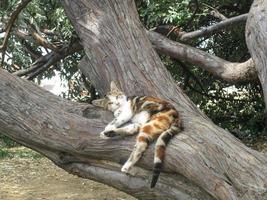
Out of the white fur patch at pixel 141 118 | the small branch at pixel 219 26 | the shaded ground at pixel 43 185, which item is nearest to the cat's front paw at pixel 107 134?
the white fur patch at pixel 141 118

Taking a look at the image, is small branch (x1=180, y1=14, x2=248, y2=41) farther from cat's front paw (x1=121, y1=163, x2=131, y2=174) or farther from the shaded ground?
cat's front paw (x1=121, y1=163, x2=131, y2=174)

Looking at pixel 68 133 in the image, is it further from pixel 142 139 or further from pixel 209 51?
pixel 209 51

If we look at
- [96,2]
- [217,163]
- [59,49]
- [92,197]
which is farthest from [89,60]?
[59,49]

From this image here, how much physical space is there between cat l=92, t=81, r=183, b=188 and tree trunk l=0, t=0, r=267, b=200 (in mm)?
70

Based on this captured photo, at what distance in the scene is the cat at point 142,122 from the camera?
4.09 metres

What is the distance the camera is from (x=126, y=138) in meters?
4.34

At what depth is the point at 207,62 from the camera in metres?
6.59

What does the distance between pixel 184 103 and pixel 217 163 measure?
1.08 m

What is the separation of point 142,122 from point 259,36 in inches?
53.2

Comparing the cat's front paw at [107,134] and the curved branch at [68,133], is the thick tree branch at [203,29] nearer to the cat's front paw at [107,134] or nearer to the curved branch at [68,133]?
the curved branch at [68,133]

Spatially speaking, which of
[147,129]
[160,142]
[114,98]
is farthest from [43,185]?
[160,142]

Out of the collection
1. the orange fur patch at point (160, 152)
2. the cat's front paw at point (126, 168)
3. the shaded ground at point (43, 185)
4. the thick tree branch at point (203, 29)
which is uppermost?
the thick tree branch at point (203, 29)

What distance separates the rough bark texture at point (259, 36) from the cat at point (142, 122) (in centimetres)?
90

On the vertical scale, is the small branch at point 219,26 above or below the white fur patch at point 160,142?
above
